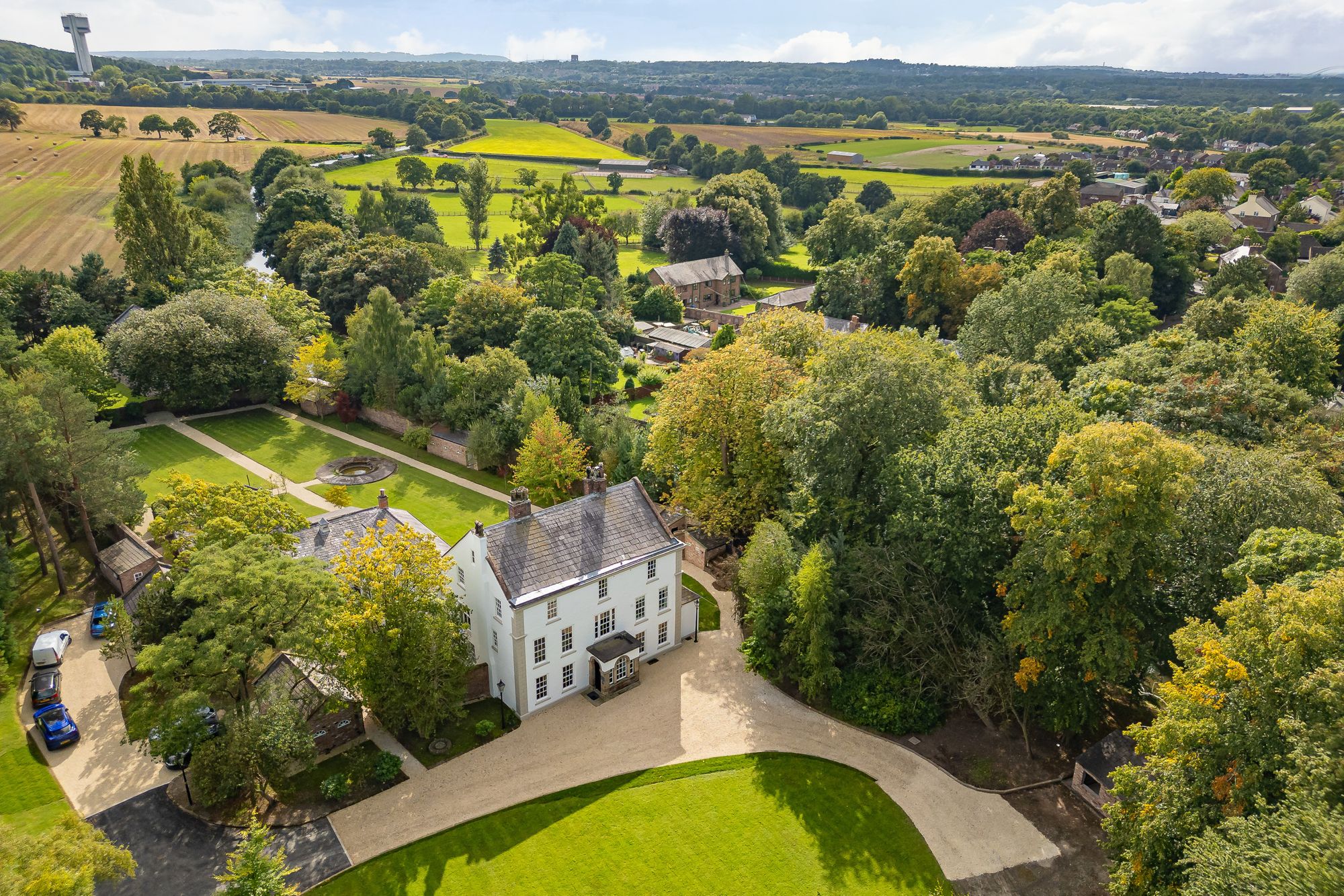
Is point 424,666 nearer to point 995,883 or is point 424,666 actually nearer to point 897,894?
point 897,894

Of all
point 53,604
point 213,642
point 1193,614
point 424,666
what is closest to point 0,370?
point 53,604

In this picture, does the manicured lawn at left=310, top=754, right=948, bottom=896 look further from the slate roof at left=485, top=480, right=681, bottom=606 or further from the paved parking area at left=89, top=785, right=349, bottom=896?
the slate roof at left=485, top=480, right=681, bottom=606

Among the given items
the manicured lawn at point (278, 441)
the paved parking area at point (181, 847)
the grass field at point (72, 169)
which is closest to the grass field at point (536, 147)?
the grass field at point (72, 169)

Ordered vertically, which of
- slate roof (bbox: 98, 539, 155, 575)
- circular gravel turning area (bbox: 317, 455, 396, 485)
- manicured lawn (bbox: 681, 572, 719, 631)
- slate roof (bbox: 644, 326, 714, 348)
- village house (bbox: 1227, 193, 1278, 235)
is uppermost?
village house (bbox: 1227, 193, 1278, 235)

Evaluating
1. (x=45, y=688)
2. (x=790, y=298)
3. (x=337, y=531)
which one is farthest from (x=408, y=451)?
(x=790, y=298)

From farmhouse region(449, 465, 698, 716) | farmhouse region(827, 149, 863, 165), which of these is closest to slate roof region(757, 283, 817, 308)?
farmhouse region(449, 465, 698, 716)

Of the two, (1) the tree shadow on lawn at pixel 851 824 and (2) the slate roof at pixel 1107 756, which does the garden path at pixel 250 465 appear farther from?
(2) the slate roof at pixel 1107 756

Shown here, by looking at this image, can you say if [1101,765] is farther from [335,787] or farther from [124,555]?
[124,555]
